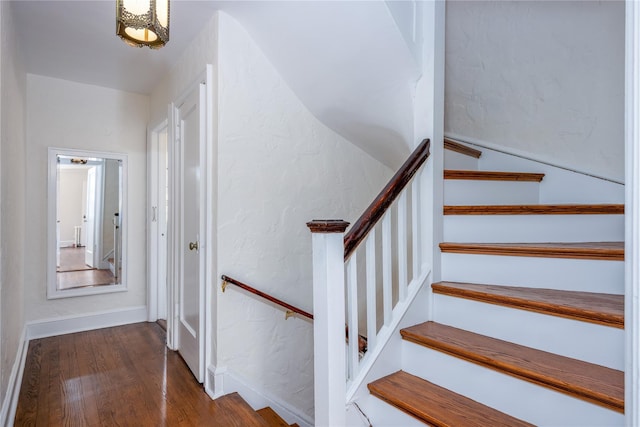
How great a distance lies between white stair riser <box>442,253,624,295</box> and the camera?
1.44 meters

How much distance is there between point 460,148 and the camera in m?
2.46

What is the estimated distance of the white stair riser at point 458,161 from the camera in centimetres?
245

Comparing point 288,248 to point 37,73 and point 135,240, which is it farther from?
point 37,73

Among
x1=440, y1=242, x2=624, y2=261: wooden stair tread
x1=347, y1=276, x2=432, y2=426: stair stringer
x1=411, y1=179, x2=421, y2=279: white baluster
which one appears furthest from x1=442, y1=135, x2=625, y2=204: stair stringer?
x1=347, y1=276, x2=432, y2=426: stair stringer

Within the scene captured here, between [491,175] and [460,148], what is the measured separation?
42cm

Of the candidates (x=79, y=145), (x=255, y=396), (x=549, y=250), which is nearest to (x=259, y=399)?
(x=255, y=396)

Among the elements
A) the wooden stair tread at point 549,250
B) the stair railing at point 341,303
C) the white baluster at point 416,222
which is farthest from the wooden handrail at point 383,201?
the wooden stair tread at point 549,250

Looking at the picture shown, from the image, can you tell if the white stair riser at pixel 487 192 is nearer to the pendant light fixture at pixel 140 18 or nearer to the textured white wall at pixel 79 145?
the pendant light fixture at pixel 140 18

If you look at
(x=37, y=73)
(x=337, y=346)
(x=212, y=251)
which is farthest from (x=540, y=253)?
(x=37, y=73)

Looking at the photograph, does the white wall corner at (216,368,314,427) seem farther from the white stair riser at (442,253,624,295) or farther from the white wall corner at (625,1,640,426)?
the white wall corner at (625,1,640,426)

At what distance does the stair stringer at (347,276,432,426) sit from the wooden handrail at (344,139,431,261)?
1.52ft

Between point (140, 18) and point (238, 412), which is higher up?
point (140, 18)

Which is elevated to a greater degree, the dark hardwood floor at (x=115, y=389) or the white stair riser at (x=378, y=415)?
the white stair riser at (x=378, y=415)

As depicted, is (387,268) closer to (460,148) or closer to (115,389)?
(460,148)
